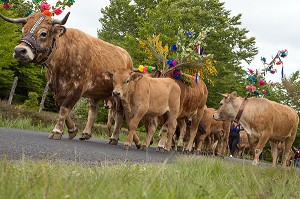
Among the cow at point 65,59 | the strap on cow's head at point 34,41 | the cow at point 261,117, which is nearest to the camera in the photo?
the strap on cow's head at point 34,41

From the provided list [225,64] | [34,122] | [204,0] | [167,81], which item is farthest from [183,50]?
[204,0]

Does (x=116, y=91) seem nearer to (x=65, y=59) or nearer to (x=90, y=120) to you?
(x=65, y=59)

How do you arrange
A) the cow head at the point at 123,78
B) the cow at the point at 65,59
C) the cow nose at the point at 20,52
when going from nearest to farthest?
1. the cow nose at the point at 20,52
2. the cow at the point at 65,59
3. the cow head at the point at 123,78

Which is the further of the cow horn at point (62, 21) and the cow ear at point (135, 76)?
the cow ear at point (135, 76)

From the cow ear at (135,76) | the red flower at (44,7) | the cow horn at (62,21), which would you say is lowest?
the cow ear at (135,76)

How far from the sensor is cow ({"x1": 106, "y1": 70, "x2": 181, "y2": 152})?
869 centimetres

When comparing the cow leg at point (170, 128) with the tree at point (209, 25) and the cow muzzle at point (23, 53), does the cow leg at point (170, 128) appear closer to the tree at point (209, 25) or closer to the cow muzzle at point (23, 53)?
the cow muzzle at point (23, 53)

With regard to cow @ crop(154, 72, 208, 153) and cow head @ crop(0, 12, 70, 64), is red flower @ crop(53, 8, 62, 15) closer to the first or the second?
cow head @ crop(0, 12, 70, 64)

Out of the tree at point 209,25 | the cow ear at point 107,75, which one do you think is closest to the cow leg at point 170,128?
the cow ear at point 107,75

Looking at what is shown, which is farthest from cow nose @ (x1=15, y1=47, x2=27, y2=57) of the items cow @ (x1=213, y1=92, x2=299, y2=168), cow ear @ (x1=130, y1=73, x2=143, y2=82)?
cow @ (x1=213, y1=92, x2=299, y2=168)

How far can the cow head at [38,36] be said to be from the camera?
687 cm

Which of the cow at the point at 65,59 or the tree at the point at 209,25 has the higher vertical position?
the tree at the point at 209,25

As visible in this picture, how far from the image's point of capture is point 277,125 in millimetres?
11266

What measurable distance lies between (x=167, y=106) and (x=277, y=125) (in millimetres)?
2976
